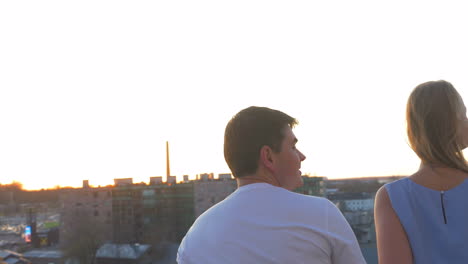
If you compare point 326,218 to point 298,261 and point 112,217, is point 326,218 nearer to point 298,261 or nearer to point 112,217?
point 298,261

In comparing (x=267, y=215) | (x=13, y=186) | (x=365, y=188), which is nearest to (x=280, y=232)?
(x=267, y=215)

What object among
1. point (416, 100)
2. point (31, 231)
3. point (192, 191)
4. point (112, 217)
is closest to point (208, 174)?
point (192, 191)

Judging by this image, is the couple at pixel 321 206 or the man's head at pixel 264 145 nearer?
the couple at pixel 321 206

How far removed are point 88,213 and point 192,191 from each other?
821 centimetres

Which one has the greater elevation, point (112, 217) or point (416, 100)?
point (416, 100)

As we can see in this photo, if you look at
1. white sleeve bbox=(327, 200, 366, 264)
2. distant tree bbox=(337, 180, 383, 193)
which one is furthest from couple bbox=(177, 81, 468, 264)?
distant tree bbox=(337, 180, 383, 193)

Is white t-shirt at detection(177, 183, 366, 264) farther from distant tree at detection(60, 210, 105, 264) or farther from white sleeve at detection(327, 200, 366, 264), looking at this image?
distant tree at detection(60, 210, 105, 264)

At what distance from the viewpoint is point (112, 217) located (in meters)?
37.1

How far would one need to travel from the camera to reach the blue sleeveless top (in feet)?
4.30

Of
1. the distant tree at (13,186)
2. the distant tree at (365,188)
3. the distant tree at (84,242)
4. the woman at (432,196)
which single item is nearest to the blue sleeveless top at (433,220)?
the woman at (432,196)

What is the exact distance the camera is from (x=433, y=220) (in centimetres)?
134

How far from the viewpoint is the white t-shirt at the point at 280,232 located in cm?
118

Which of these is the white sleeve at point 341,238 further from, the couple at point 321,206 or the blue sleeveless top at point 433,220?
the blue sleeveless top at point 433,220

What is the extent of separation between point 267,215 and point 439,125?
577mm
